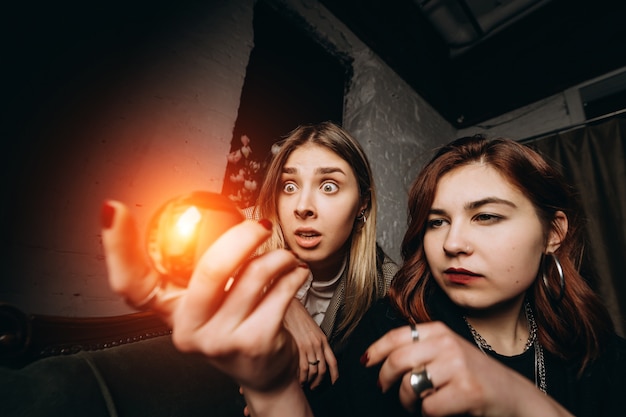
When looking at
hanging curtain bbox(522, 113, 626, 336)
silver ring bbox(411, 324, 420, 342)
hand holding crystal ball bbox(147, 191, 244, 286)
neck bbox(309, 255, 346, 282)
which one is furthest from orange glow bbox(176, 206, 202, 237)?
hanging curtain bbox(522, 113, 626, 336)

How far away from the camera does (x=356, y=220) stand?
1471 mm

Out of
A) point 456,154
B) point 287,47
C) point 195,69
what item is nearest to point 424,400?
point 456,154

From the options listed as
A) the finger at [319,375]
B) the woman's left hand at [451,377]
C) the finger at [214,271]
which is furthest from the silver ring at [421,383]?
the finger at [319,375]

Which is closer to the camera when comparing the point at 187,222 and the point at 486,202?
the point at 187,222

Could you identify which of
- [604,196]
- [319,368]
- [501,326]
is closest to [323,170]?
[319,368]

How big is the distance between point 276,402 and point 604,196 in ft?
9.62

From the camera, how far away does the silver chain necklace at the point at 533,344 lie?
86 cm

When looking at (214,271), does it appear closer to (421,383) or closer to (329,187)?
(421,383)

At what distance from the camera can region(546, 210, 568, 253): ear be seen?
95 centimetres

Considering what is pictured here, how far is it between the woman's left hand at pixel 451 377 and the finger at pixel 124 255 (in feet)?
1.36

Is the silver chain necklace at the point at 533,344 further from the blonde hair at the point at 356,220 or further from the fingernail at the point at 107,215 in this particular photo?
the fingernail at the point at 107,215

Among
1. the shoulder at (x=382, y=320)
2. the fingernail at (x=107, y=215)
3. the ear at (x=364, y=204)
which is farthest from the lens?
the ear at (x=364, y=204)

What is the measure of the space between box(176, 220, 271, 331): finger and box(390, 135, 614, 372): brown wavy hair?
792 millimetres

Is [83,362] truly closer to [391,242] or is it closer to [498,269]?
[498,269]
